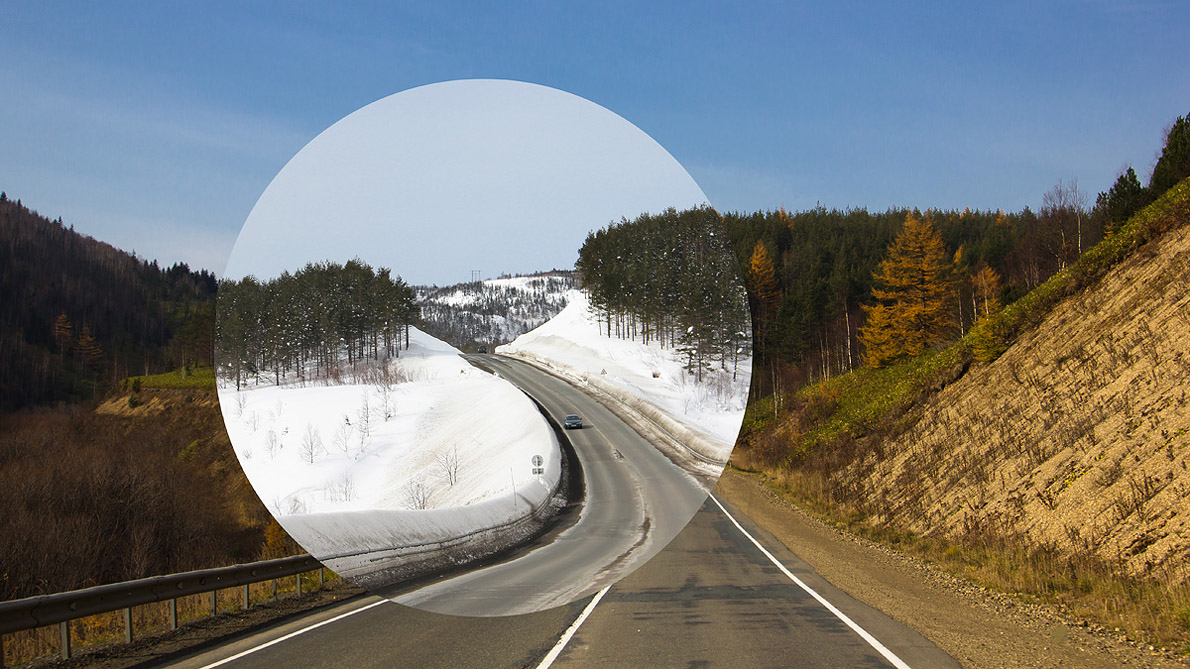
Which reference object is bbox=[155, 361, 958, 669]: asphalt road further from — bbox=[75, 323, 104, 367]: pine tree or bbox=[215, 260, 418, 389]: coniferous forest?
bbox=[75, 323, 104, 367]: pine tree

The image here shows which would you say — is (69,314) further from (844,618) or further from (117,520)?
(844,618)

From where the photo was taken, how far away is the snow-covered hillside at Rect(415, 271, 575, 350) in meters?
3.52

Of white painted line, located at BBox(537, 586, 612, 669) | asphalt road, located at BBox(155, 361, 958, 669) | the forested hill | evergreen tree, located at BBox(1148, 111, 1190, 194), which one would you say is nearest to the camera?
asphalt road, located at BBox(155, 361, 958, 669)

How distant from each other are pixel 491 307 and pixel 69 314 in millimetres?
207312

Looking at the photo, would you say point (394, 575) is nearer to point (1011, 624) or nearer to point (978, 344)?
point (1011, 624)

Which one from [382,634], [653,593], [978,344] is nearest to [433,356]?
[382,634]

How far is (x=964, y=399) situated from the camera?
2222 centimetres

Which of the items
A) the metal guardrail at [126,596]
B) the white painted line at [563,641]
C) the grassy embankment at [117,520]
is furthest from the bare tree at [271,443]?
the grassy embankment at [117,520]

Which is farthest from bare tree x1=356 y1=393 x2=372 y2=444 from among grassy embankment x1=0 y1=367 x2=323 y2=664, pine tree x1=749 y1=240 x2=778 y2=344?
grassy embankment x1=0 y1=367 x2=323 y2=664

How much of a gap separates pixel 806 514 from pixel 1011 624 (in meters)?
13.3

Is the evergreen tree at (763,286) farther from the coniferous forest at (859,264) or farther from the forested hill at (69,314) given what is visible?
the forested hill at (69,314)

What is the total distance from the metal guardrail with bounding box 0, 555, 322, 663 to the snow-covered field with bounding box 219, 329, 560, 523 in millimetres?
3653

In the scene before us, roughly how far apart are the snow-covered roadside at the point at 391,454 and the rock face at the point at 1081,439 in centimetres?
1036

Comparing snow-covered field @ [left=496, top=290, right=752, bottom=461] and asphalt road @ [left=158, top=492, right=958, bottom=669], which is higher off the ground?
snow-covered field @ [left=496, top=290, right=752, bottom=461]
